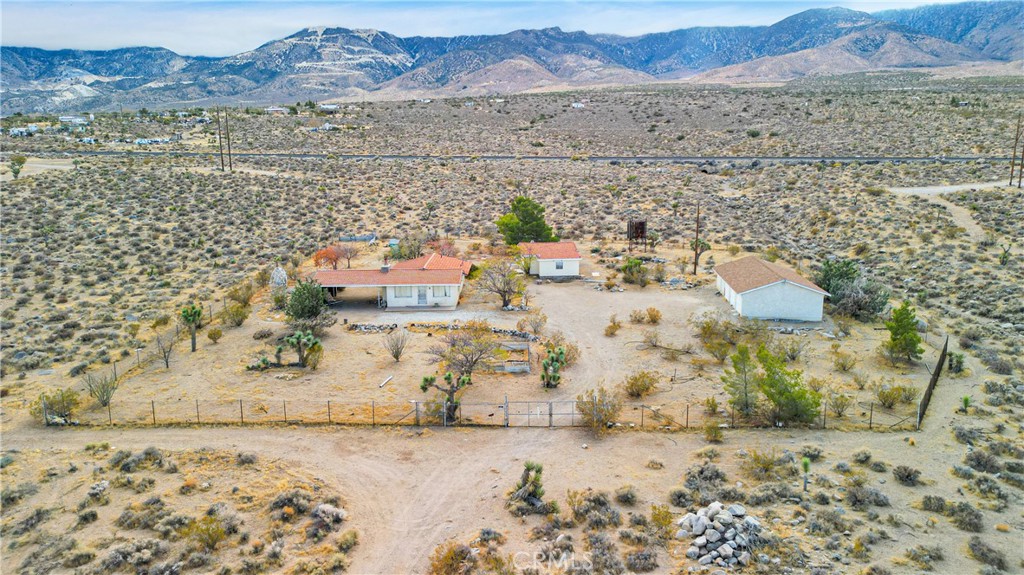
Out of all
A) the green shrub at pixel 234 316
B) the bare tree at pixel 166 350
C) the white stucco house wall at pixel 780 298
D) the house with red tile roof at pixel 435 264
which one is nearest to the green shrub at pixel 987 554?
the white stucco house wall at pixel 780 298

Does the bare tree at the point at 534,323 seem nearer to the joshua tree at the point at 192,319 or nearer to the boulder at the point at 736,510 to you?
the joshua tree at the point at 192,319

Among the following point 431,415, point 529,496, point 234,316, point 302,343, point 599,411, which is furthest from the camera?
point 234,316

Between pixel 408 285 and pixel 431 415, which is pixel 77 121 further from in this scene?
pixel 431 415

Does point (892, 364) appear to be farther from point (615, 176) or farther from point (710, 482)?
point (615, 176)

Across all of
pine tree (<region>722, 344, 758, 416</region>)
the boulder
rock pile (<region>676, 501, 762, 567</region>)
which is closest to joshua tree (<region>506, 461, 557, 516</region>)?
rock pile (<region>676, 501, 762, 567</region>)

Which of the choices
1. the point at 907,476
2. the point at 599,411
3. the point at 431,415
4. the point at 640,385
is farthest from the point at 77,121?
the point at 907,476

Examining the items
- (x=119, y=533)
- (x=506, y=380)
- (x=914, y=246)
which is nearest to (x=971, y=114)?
(x=914, y=246)

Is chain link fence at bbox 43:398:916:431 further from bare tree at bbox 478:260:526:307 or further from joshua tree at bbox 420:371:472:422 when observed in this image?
bare tree at bbox 478:260:526:307
